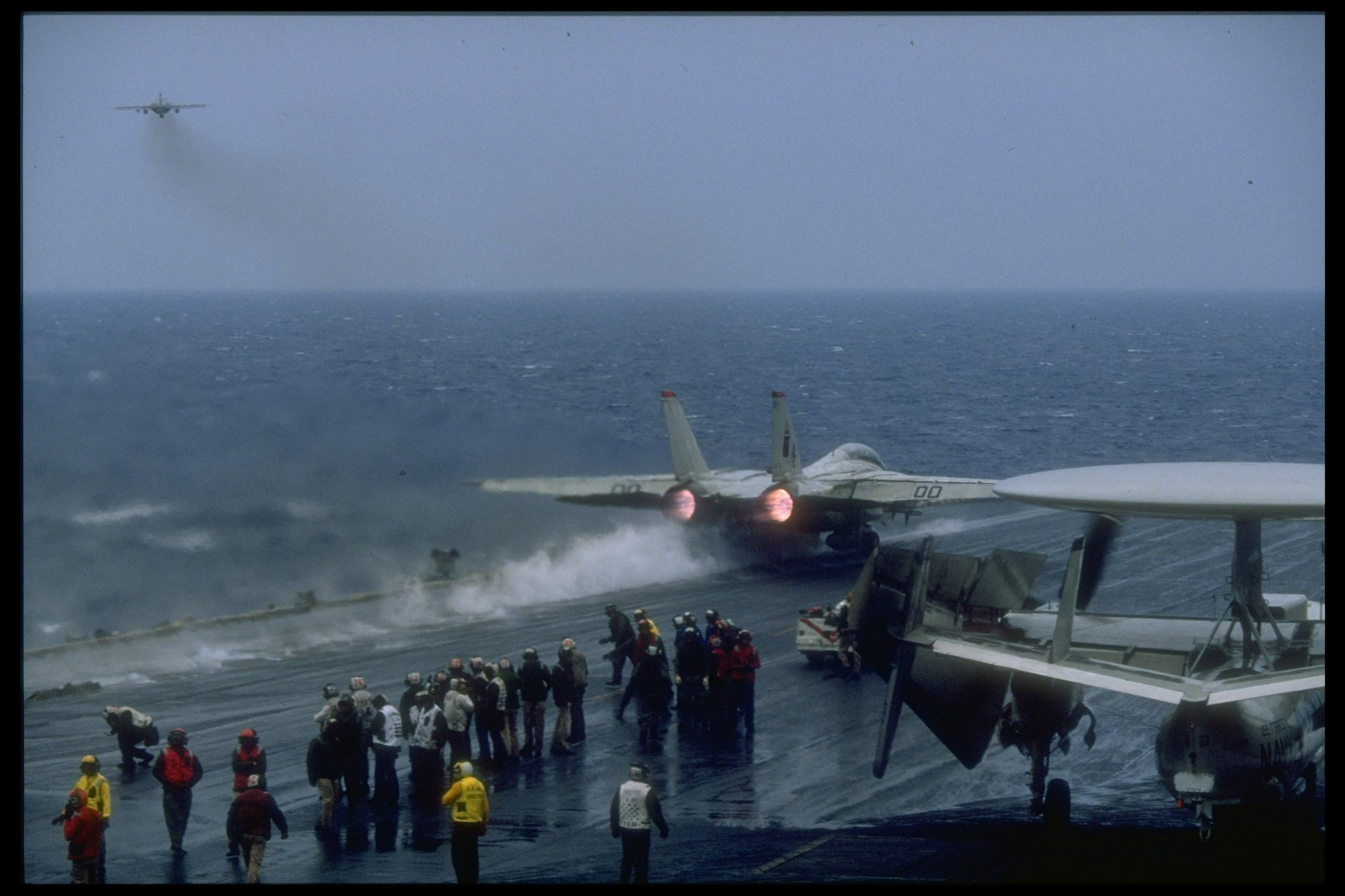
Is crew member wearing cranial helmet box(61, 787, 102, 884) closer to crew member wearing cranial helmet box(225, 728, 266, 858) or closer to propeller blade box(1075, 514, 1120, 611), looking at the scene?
crew member wearing cranial helmet box(225, 728, 266, 858)

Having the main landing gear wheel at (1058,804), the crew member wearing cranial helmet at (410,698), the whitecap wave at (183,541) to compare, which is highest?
the whitecap wave at (183,541)

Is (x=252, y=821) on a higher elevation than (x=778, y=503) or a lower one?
lower

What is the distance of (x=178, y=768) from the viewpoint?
15.8m

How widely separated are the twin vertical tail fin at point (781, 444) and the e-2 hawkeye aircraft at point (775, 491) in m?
0.02

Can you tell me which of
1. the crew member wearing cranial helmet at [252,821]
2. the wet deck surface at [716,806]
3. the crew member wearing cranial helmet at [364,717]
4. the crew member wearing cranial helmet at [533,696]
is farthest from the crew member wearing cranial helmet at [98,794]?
the crew member wearing cranial helmet at [533,696]

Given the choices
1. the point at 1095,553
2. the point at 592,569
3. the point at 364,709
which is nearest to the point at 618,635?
the point at 364,709

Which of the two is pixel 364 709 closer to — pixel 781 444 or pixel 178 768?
pixel 178 768

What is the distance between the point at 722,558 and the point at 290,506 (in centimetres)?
1095

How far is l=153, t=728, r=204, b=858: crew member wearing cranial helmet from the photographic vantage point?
15820 millimetres

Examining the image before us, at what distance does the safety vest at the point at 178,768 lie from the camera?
1579cm

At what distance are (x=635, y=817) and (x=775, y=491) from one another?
1936cm

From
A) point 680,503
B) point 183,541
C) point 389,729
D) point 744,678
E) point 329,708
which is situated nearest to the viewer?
point 329,708

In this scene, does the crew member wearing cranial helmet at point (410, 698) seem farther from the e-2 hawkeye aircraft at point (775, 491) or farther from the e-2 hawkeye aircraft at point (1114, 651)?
the e-2 hawkeye aircraft at point (775, 491)

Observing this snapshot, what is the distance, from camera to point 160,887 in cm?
1490
